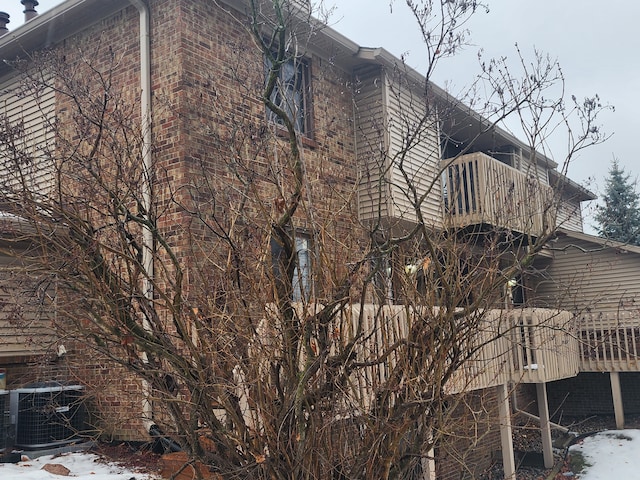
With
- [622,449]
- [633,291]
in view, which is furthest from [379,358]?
[633,291]

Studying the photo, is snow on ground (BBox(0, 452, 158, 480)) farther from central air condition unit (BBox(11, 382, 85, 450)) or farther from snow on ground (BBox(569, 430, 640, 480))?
snow on ground (BBox(569, 430, 640, 480))

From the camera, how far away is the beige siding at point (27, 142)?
18.1ft

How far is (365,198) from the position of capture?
11562 mm

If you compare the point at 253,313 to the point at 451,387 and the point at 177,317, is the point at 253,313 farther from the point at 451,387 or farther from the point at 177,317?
the point at 451,387

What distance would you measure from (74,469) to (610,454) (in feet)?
34.3

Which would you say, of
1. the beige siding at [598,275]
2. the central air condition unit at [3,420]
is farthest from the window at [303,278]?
the beige siding at [598,275]

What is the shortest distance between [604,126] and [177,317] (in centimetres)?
432

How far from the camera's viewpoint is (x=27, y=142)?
9.20 metres

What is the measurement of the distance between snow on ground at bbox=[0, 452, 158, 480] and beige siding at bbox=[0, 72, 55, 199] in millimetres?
3050

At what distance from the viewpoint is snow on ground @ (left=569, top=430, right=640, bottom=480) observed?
38.5 feet

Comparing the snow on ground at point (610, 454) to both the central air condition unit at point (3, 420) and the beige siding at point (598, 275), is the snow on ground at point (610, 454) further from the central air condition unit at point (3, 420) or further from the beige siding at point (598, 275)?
the central air condition unit at point (3, 420)

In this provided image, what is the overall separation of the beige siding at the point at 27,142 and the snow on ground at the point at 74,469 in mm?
3050

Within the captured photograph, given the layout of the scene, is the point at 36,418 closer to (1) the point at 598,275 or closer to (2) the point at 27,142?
(2) the point at 27,142

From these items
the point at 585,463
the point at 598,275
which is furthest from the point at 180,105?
the point at 598,275
